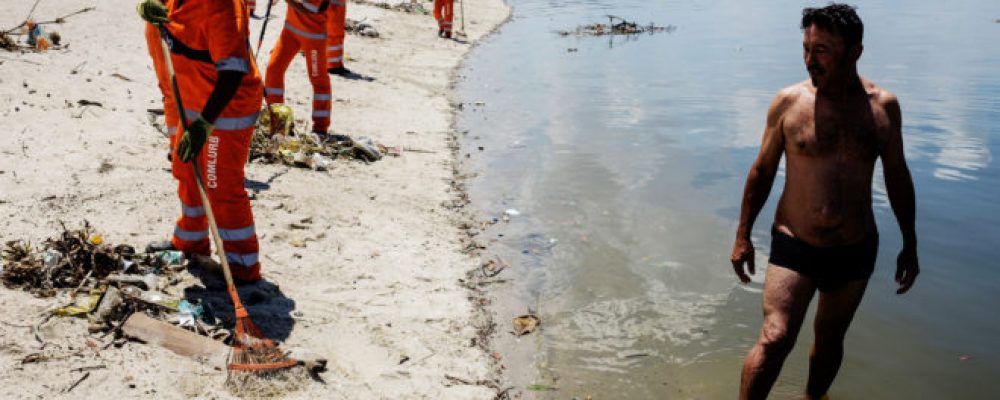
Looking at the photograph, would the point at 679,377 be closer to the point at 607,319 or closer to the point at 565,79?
the point at 607,319

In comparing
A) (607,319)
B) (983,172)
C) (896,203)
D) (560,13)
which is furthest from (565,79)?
(560,13)

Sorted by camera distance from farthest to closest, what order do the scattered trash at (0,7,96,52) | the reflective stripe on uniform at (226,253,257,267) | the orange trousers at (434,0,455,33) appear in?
the orange trousers at (434,0,455,33) → the scattered trash at (0,7,96,52) → the reflective stripe on uniform at (226,253,257,267)

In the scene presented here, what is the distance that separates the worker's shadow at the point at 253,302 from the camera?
4039mm

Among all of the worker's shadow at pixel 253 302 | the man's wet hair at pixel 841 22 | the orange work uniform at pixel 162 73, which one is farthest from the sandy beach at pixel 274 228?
the man's wet hair at pixel 841 22

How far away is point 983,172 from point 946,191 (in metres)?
0.90

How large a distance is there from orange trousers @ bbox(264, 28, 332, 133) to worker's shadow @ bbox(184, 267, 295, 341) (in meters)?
3.35

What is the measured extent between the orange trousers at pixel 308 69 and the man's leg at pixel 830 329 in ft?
17.1

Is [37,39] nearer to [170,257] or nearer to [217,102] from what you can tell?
[170,257]

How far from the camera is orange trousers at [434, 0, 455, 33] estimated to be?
17.5 meters

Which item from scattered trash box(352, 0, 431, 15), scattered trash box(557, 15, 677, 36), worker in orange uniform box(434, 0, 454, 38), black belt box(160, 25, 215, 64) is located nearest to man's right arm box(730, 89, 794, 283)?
Answer: black belt box(160, 25, 215, 64)

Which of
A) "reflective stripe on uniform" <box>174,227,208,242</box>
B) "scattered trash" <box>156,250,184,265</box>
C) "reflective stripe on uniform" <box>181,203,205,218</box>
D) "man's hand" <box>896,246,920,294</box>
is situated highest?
"man's hand" <box>896,246,920,294</box>

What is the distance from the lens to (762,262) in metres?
5.59

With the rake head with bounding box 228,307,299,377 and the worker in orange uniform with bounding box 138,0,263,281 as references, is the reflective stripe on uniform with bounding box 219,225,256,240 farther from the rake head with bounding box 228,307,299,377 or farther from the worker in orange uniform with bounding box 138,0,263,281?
the rake head with bounding box 228,307,299,377

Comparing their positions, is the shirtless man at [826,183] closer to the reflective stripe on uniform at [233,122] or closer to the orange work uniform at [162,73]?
the reflective stripe on uniform at [233,122]
